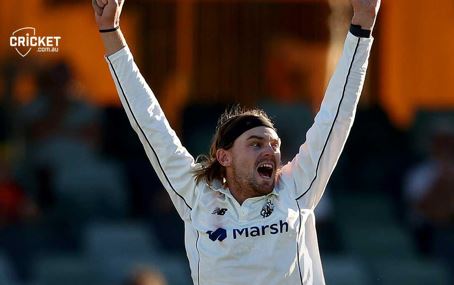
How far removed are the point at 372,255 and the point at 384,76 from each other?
7.60ft

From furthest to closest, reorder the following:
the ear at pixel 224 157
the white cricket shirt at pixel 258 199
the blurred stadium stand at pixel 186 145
A: the blurred stadium stand at pixel 186 145 < the ear at pixel 224 157 < the white cricket shirt at pixel 258 199

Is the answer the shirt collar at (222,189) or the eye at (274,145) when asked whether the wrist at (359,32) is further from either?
the shirt collar at (222,189)

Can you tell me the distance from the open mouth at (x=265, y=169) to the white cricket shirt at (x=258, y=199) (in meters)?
0.08

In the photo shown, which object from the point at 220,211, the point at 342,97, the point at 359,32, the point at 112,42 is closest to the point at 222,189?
the point at 220,211

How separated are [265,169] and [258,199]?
0.42 ft

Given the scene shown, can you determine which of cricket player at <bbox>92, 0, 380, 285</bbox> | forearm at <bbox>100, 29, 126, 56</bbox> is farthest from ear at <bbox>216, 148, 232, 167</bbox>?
forearm at <bbox>100, 29, 126, 56</bbox>

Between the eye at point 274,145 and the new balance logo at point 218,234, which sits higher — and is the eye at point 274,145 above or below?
above

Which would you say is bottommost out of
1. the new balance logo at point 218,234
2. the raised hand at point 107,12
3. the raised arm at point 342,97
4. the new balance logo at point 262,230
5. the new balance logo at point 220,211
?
the new balance logo at point 218,234

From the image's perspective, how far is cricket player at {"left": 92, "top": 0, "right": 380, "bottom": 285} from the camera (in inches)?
235

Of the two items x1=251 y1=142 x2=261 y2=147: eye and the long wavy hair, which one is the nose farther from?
the long wavy hair

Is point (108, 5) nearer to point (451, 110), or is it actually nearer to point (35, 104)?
point (35, 104)

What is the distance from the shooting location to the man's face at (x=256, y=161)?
6.07 meters

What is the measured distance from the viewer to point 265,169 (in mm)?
6098

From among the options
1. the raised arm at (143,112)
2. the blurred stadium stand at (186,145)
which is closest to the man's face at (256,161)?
the raised arm at (143,112)
